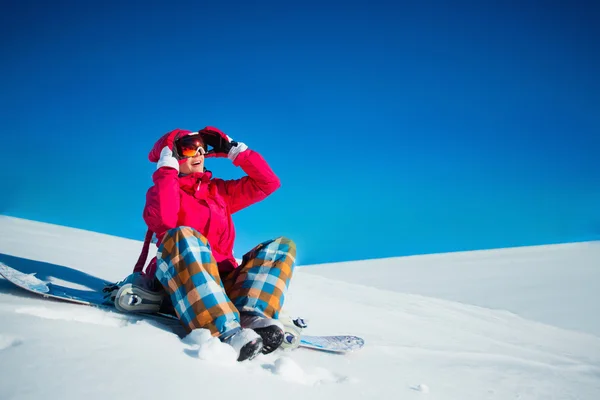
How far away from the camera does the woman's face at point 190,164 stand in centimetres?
292

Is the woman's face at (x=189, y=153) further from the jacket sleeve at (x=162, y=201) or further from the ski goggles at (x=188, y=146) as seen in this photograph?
the jacket sleeve at (x=162, y=201)

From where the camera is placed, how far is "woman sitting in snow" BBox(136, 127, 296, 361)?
1.96 meters

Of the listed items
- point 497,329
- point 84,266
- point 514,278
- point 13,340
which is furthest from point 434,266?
point 13,340

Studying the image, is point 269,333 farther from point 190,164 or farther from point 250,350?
point 190,164

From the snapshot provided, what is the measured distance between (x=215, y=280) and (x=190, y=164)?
3.78ft

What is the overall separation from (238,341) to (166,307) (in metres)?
0.92

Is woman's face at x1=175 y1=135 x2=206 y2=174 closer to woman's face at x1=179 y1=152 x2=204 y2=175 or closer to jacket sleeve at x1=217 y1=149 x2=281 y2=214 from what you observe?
woman's face at x1=179 y1=152 x2=204 y2=175

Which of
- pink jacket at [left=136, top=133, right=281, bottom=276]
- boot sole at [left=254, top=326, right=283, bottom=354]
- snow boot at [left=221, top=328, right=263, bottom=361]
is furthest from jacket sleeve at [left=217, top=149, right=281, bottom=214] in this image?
snow boot at [left=221, top=328, right=263, bottom=361]

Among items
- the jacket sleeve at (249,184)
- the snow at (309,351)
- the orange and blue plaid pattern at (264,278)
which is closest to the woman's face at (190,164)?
the jacket sleeve at (249,184)

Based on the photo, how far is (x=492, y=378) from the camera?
241cm

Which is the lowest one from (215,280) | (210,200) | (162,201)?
(215,280)

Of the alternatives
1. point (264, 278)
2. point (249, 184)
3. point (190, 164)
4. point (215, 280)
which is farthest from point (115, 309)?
point (249, 184)

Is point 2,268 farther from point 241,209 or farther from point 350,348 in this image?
point 350,348

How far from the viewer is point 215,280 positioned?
2.09 metres
